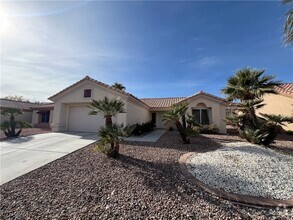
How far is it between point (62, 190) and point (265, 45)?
15213mm

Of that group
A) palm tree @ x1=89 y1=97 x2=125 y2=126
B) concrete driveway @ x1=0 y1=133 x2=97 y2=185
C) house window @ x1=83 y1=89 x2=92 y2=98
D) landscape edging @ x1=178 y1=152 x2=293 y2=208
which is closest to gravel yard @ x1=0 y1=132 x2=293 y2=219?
landscape edging @ x1=178 y1=152 x2=293 y2=208

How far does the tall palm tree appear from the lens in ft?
35.3

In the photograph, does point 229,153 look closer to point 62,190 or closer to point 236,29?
point 62,190

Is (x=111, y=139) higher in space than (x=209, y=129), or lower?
lower

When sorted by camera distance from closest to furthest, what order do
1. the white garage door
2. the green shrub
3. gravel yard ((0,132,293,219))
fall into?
gravel yard ((0,132,293,219)), the white garage door, the green shrub

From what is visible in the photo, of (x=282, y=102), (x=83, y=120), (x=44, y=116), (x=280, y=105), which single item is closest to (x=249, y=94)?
(x=282, y=102)

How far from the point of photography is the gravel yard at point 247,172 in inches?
170

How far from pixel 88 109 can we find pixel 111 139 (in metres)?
9.72

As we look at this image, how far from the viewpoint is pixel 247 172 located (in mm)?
5320

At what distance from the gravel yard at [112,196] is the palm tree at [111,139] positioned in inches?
29.2

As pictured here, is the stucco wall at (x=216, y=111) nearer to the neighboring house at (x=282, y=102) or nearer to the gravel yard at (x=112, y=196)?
the neighboring house at (x=282, y=102)

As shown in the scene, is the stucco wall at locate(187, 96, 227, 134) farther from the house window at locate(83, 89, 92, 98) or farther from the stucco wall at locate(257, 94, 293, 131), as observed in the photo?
the house window at locate(83, 89, 92, 98)

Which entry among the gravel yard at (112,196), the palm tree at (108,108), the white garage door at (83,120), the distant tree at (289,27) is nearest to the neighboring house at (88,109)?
the white garage door at (83,120)

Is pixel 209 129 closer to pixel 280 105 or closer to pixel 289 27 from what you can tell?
pixel 280 105
